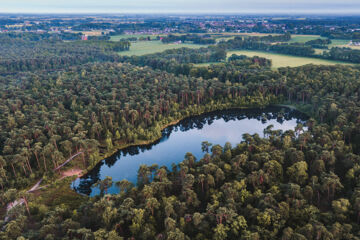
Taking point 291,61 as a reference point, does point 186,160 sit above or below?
below

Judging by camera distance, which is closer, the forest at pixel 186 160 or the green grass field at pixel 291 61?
the forest at pixel 186 160

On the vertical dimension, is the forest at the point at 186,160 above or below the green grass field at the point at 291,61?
below

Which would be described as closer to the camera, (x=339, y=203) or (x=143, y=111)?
(x=339, y=203)

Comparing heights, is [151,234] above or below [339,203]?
below

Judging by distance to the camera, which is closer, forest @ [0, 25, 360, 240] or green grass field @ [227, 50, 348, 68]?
forest @ [0, 25, 360, 240]

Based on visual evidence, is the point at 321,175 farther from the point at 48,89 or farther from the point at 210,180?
the point at 48,89

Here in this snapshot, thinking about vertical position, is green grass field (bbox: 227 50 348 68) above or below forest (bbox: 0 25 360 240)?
above

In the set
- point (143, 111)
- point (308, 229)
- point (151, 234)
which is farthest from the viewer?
point (143, 111)

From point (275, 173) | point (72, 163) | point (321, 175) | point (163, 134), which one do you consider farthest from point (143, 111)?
point (321, 175)
